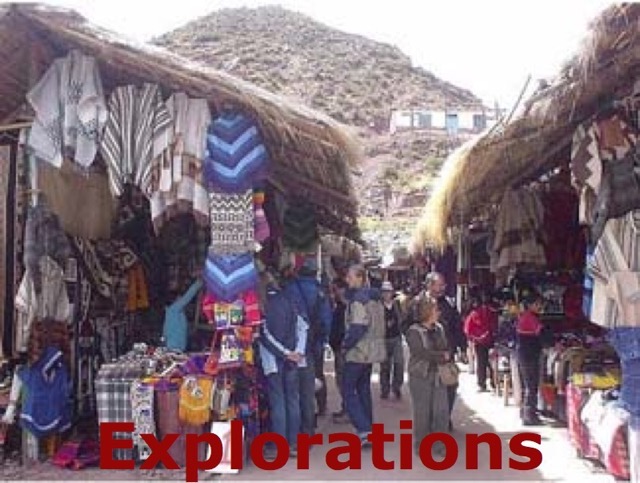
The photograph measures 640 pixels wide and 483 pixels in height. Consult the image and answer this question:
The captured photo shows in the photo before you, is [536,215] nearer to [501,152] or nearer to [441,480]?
[501,152]

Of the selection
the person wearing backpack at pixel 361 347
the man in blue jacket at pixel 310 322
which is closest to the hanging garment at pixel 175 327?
the man in blue jacket at pixel 310 322

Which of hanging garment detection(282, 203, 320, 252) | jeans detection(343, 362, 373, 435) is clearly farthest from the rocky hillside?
jeans detection(343, 362, 373, 435)

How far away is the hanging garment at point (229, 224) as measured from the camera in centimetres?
677

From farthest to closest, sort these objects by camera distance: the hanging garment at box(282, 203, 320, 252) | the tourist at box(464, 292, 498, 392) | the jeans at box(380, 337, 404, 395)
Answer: the tourist at box(464, 292, 498, 392) → the jeans at box(380, 337, 404, 395) → the hanging garment at box(282, 203, 320, 252)

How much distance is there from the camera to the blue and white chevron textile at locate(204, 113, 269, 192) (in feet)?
22.1

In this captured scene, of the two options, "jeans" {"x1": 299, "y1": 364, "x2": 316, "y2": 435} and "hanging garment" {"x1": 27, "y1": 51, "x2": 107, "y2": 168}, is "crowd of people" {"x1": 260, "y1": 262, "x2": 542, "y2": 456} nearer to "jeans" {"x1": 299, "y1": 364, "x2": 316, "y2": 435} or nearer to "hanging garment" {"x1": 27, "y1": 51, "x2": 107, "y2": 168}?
"jeans" {"x1": 299, "y1": 364, "x2": 316, "y2": 435}

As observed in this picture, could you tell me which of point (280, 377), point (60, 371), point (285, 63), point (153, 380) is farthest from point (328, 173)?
point (285, 63)

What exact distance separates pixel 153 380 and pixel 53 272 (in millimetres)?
1432

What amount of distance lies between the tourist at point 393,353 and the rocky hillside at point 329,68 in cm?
4471

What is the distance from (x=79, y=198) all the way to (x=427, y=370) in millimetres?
3635

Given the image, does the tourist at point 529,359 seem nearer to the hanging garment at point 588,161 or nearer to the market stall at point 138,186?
the hanging garment at point 588,161

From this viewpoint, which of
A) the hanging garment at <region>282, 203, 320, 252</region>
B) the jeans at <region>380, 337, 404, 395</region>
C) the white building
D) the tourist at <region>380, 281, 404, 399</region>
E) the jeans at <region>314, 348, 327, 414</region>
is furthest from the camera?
the white building

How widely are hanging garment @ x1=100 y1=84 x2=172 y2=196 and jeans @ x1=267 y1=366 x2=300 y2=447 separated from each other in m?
2.08

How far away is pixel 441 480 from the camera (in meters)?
6.37
